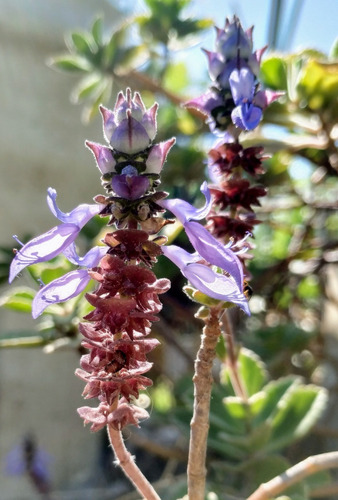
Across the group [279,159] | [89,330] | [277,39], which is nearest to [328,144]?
[279,159]

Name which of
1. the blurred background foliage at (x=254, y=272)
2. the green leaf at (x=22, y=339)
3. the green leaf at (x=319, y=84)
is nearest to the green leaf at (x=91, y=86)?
the blurred background foliage at (x=254, y=272)

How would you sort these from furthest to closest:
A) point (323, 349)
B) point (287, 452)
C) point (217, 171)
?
point (323, 349) < point (287, 452) < point (217, 171)

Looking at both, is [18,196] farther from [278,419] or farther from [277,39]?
[278,419]

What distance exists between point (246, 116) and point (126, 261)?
18cm

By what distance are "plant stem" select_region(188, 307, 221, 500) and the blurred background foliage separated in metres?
0.21

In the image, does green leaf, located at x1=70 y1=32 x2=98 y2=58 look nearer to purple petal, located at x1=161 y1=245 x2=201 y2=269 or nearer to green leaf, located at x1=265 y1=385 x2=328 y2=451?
green leaf, located at x1=265 y1=385 x2=328 y2=451

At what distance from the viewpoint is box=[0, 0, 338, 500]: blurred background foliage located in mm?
867

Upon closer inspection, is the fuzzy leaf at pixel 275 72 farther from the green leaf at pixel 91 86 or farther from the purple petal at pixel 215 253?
the purple petal at pixel 215 253

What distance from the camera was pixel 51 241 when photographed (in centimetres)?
46

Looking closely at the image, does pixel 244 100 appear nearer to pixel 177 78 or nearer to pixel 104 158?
pixel 104 158

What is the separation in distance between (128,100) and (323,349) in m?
1.10

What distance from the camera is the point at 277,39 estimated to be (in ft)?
5.04

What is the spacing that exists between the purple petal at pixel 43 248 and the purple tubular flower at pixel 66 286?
0.02 meters

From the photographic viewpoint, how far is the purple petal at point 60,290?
46cm
